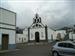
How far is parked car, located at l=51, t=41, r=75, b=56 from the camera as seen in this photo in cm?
1661

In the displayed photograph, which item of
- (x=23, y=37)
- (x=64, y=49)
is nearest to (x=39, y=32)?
(x=23, y=37)

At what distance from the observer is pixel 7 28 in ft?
114

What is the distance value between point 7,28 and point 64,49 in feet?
64.4

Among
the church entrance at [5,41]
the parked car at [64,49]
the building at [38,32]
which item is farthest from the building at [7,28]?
the building at [38,32]

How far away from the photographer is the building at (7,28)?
108ft

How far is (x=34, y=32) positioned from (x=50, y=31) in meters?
7.96

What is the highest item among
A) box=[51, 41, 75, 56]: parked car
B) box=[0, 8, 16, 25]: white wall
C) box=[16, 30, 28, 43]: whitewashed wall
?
box=[0, 8, 16, 25]: white wall

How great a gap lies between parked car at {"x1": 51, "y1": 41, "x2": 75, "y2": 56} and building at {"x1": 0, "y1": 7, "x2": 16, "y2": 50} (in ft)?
55.7

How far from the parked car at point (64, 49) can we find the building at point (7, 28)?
55.7 feet

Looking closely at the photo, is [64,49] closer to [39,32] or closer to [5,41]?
[5,41]

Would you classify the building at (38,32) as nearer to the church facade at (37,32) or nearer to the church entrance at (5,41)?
the church facade at (37,32)

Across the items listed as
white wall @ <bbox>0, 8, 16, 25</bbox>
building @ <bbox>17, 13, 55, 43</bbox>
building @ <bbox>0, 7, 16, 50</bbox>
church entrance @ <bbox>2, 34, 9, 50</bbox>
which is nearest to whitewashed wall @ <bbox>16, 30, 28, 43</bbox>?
building @ <bbox>17, 13, 55, 43</bbox>

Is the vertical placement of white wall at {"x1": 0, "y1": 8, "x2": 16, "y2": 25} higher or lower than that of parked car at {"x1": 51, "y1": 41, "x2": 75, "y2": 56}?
higher

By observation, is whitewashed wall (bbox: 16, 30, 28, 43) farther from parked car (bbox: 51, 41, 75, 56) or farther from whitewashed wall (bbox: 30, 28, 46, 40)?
parked car (bbox: 51, 41, 75, 56)
